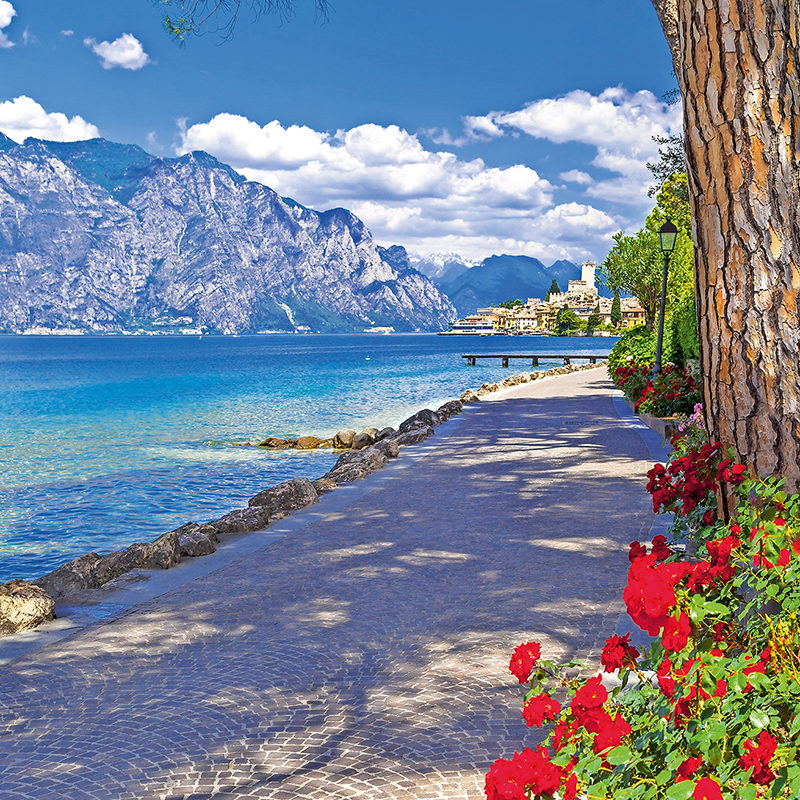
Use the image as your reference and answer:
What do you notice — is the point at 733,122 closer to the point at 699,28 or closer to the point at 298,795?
the point at 699,28

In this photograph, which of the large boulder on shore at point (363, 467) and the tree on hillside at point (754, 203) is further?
the large boulder on shore at point (363, 467)

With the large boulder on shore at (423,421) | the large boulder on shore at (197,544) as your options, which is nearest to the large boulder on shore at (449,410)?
the large boulder on shore at (423,421)

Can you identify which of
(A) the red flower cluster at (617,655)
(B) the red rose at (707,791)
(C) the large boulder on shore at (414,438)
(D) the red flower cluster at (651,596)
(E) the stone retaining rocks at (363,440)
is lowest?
(E) the stone retaining rocks at (363,440)

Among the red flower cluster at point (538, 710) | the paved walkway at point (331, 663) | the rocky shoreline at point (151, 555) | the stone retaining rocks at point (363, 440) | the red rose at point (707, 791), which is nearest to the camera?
the red rose at point (707, 791)

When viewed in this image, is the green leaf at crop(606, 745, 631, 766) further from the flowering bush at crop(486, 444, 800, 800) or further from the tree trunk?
the tree trunk

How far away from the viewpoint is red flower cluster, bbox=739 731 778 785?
2041mm

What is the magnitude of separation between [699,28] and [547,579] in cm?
434

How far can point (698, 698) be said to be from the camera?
7.83 feet

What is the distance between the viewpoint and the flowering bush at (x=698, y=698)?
2.11 meters

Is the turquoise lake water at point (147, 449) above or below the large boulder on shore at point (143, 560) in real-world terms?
below

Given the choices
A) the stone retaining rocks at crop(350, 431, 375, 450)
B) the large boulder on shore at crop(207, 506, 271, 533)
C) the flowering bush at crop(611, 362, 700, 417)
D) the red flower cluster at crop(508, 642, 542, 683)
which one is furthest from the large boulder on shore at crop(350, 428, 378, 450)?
the red flower cluster at crop(508, 642, 542, 683)

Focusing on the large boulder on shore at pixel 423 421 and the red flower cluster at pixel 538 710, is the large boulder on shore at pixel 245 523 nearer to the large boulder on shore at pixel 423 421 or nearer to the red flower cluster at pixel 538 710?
the red flower cluster at pixel 538 710

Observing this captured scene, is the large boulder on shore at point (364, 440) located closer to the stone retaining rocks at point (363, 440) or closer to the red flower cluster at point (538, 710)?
the stone retaining rocks at point (363, 440)

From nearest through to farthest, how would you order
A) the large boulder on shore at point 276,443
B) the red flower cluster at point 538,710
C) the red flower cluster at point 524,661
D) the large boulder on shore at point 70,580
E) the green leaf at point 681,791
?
the green leaf at point 681,791 < the red flower cluster at point 538,710 < the red flower cluster at point 524,661 < the large boulder on shore at point 70,580 < the large boulder on shore at point 276,443
